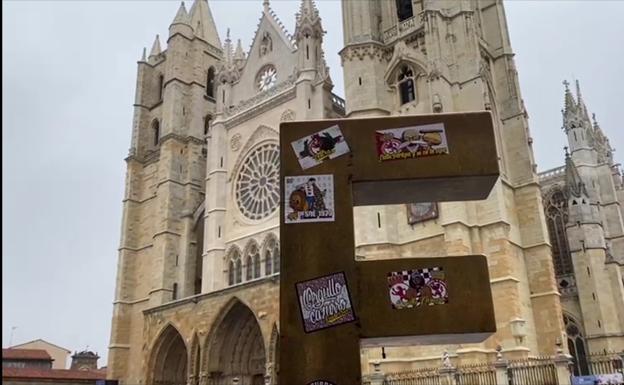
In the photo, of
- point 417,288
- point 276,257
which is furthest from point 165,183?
point 417,288

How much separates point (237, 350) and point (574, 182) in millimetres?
18098

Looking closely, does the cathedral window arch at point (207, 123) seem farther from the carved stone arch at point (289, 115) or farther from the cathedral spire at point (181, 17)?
the carved stone arch at point (289, 115)

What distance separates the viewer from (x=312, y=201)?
25.7 feet

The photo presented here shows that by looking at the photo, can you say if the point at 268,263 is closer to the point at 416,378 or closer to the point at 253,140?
the point at 253,140

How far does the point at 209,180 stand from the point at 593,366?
16.8 metres

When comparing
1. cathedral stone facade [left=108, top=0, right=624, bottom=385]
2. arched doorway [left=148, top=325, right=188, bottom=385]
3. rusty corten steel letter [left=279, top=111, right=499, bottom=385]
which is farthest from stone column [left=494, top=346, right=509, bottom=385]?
arched doorway [left=148, top=325, right=188, bottom=385]

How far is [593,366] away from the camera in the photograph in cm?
1515

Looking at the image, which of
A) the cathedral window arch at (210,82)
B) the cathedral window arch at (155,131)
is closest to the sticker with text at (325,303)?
the cathedral window arch at (155,131)

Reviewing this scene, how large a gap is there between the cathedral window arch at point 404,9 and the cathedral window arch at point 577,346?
1504 centimetres

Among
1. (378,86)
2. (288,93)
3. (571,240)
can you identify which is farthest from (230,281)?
(571,240)

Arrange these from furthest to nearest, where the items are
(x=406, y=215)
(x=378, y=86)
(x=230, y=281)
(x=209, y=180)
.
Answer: (x=209, y=180) < (x=230, y=281) < (x=378, y=86) < (x=406, y=215)

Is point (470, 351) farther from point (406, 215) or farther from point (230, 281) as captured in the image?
point (230, 281)

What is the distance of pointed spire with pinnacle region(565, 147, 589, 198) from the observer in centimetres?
2770

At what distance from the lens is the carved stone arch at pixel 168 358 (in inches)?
861
